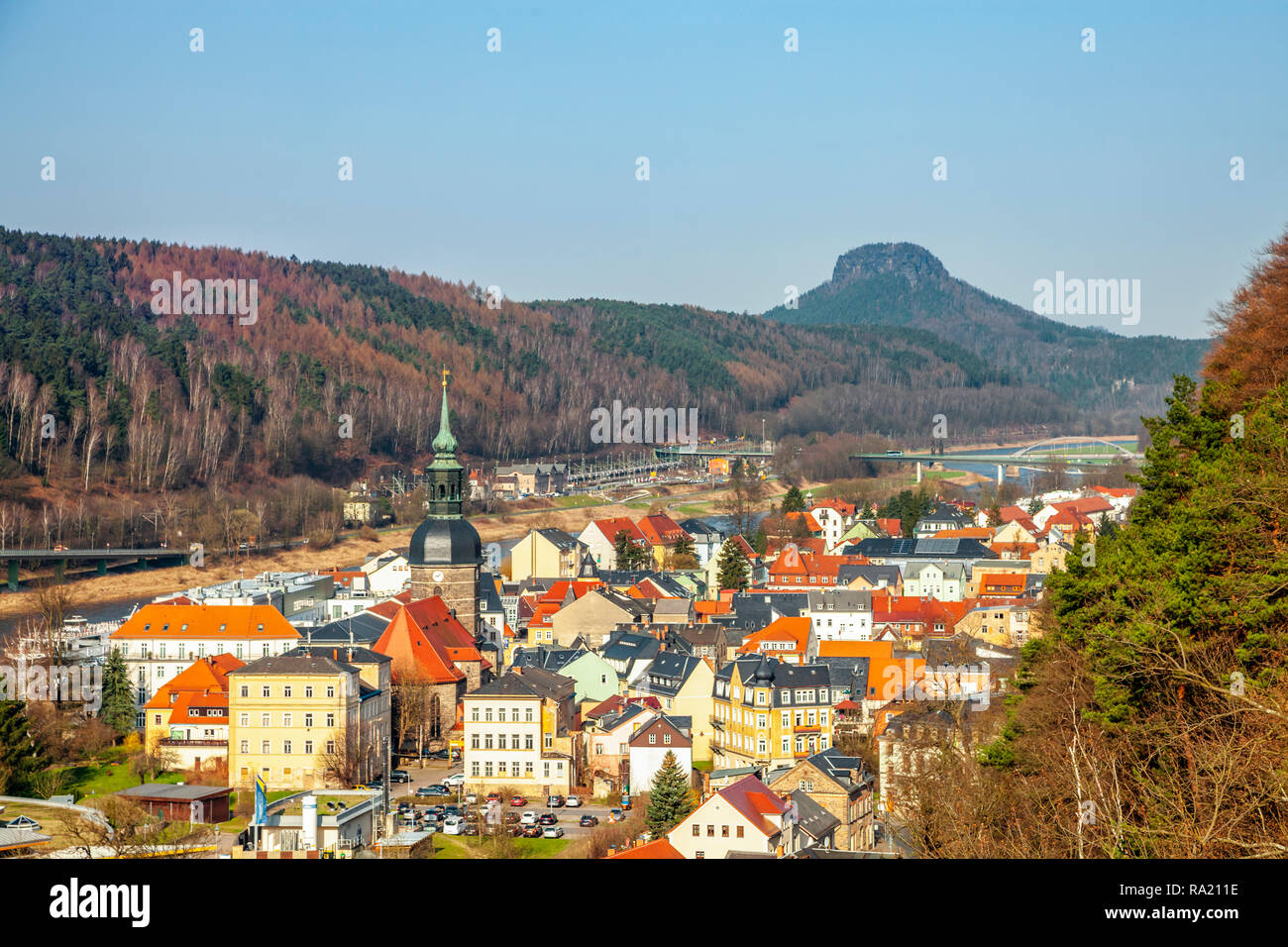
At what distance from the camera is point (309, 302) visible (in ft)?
387

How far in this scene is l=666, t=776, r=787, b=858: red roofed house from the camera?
18.3m

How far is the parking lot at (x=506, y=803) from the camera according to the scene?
23.0m

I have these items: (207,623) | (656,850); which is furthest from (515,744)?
(207,623)

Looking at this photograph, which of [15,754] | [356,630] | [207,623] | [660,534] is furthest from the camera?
[660,534]

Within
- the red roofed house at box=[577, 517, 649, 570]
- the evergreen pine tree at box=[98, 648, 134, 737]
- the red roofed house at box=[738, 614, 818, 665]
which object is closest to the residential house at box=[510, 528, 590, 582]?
the red roofed house at box=[577, 517, 649, 570]

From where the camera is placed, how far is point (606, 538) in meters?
59.1

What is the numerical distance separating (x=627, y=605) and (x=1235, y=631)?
28856mm

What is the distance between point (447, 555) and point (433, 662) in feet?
17.4

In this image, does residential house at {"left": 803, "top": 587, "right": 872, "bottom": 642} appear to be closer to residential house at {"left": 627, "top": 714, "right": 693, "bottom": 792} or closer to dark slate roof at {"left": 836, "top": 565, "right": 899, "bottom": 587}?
dark slate roof at {"left": 836, "top": 565, "right": 899, "bottom": 587}

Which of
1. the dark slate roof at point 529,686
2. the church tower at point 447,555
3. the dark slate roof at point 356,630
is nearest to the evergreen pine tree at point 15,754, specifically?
the dark slate roof at point 529,686

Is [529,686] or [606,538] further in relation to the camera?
[606,538]

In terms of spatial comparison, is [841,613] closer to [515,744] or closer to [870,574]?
[870,574]
